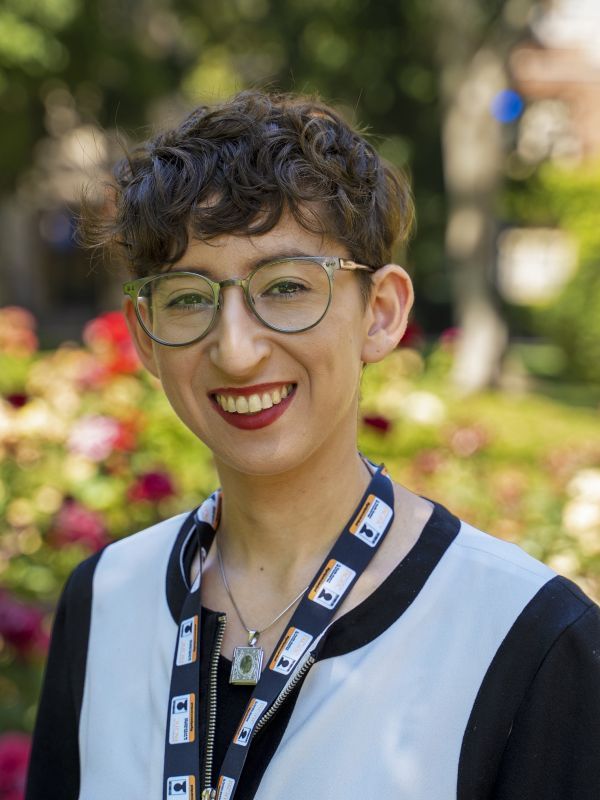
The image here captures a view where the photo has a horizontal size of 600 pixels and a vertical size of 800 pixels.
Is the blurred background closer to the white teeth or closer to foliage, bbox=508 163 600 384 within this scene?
foliage, bbox=508 163 600 384

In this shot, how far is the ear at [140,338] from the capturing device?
1.77 m

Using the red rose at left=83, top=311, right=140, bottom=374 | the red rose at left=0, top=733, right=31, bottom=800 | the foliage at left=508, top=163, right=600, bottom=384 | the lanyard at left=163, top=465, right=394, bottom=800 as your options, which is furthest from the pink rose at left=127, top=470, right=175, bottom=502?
the foliage at left=508, top=163, right=600, bottom=384

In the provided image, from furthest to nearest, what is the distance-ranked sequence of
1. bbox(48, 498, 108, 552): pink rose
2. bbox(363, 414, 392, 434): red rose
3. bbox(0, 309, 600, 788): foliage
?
1. bbox(363, 414, 392, 434): red rose
2. bbox(48, 498, 108, 552): pink rose
3. bbox(0, 309, 600, 788): foliage

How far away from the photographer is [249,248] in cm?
151

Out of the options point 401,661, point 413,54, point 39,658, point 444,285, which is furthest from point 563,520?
point 444,285

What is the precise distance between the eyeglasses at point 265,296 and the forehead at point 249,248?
13 millimetres

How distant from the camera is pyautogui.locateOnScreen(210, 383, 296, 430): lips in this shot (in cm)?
156

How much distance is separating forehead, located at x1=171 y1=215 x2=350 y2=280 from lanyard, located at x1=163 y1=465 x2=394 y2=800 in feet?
1.43

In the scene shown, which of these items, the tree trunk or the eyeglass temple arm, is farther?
the tree trunk

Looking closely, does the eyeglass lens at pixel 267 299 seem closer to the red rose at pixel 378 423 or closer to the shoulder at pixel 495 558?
the shoulder at pixel 495 558

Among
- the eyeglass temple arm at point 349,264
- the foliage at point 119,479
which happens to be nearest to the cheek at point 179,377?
the eyeglass temple arm at point 349,264

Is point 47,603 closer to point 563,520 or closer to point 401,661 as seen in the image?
point 563,520

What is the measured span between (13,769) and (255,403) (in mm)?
1655

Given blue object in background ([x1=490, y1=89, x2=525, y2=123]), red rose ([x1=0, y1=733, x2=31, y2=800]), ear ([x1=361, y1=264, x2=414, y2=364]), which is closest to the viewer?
ear ([x1=361, y1=264, x2=414, y2=364])
